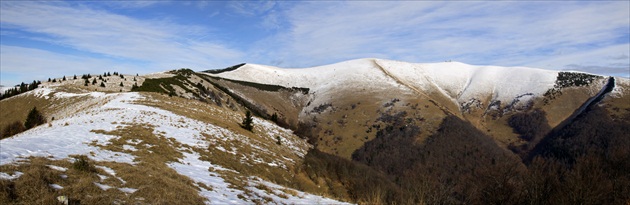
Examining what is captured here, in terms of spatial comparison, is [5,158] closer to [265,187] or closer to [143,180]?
[143,180]

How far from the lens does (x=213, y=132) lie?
114 feet

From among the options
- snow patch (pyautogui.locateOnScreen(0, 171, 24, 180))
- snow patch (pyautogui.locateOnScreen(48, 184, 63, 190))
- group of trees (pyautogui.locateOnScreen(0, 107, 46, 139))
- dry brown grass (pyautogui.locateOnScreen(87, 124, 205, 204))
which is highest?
snow patch (pyautogui.locateOnScreen(0, 171, 24, 180))

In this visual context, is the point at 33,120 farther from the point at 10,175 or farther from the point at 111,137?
the point at 10,175

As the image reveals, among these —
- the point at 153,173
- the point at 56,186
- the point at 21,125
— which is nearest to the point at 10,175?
the point at 56,186

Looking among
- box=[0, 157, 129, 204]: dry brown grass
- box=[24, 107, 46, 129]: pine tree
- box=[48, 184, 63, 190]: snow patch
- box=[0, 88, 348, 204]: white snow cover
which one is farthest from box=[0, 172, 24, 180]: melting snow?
box=[24, 107, 46, 129]: pine tree

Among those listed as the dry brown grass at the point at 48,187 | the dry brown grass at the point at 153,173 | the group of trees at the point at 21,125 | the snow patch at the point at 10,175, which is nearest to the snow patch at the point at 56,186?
the dry brown grass at the point at 48,187

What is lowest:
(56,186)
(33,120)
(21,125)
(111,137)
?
(21,125)

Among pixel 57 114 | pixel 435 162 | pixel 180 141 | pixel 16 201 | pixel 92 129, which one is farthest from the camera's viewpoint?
pixel 435 162

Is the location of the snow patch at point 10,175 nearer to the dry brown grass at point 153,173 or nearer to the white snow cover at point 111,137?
the white snow cover at point 111,137

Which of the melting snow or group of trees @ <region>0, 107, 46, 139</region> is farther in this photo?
group of trees @ <region>0, 107, 46, 139</region>

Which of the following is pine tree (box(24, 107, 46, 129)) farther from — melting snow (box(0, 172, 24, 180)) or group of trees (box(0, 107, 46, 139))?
melting snow (box(0, 172, 24, 180))

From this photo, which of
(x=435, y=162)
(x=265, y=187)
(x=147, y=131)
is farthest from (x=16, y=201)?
(x=435, y=162)

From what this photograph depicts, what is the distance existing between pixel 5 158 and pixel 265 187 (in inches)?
396

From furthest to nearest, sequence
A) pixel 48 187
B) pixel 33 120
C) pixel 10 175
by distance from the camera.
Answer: pixel 33 120
pixel 10 175
pixel 48 187
